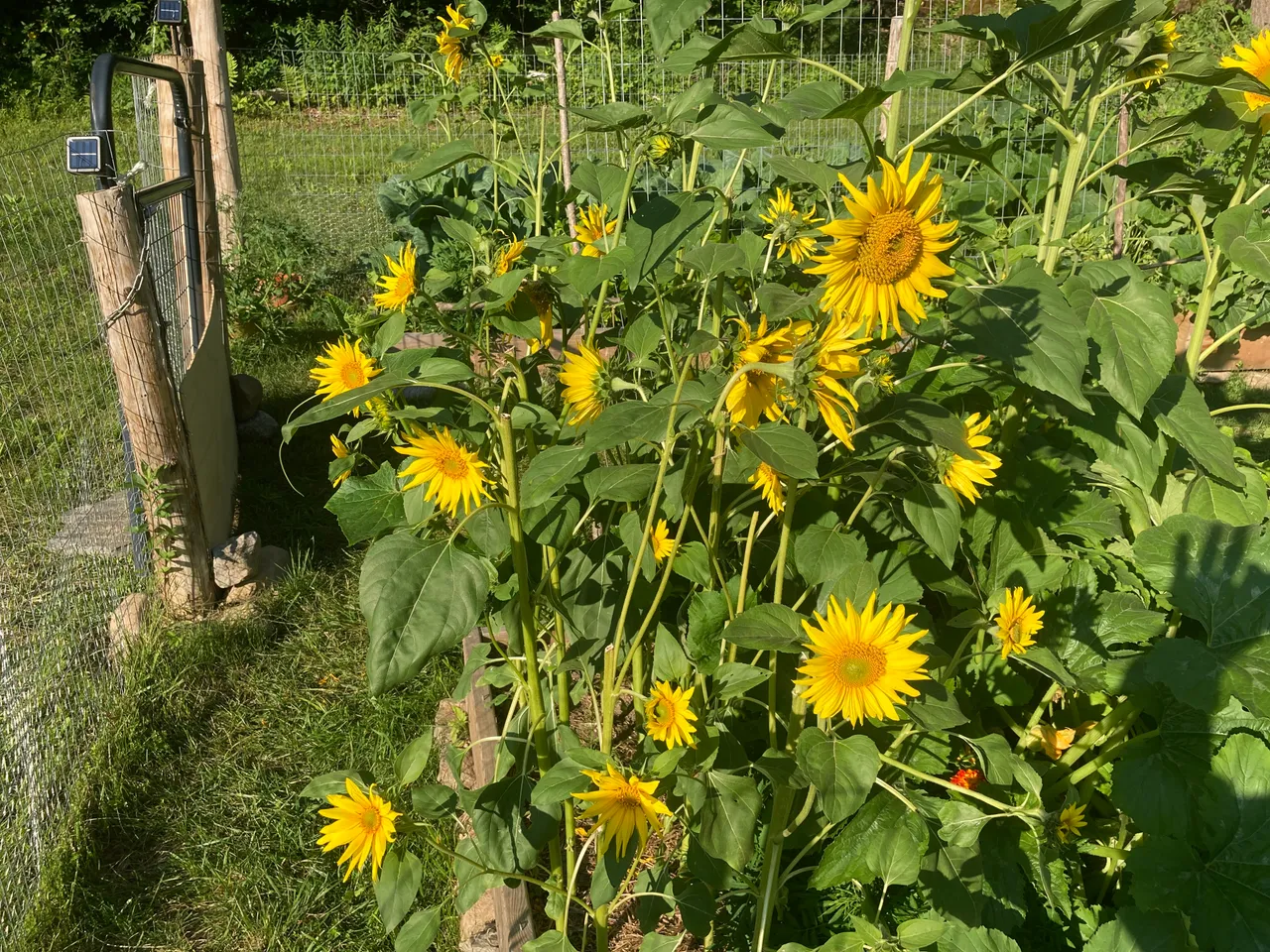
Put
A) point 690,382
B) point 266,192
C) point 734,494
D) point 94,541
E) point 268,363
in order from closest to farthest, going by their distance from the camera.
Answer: point 690,382
point 734,494
point 94,541
point 268,363
point 266,192

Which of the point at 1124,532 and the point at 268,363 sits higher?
the point at 1124,532

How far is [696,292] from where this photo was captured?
5.12 feet

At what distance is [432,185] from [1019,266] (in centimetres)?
424

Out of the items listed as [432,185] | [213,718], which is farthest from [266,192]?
[213,718]

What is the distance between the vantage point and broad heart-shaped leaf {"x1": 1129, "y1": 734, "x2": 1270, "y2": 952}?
1299mm

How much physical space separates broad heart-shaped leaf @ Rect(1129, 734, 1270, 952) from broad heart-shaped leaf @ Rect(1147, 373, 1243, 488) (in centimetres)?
37

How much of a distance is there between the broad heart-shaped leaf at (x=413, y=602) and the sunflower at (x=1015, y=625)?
666 mm

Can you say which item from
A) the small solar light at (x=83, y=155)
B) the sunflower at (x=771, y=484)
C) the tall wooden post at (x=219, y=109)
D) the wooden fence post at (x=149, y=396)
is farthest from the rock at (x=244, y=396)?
the sunflower at (x=771, y=484)

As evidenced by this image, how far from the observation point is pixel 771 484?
4.24ft

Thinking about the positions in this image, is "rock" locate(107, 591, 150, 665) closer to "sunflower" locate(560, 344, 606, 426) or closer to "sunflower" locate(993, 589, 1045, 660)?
"sunflower" locate(560, 344, 606, 426)

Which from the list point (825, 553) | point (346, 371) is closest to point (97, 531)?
point (346, 371)

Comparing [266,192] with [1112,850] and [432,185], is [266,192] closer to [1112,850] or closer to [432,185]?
[432,185]

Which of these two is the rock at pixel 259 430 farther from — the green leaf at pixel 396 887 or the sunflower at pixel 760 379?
the sunflower at pixel 760 379

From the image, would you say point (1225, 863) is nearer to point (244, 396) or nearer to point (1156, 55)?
point (1156, 55)
